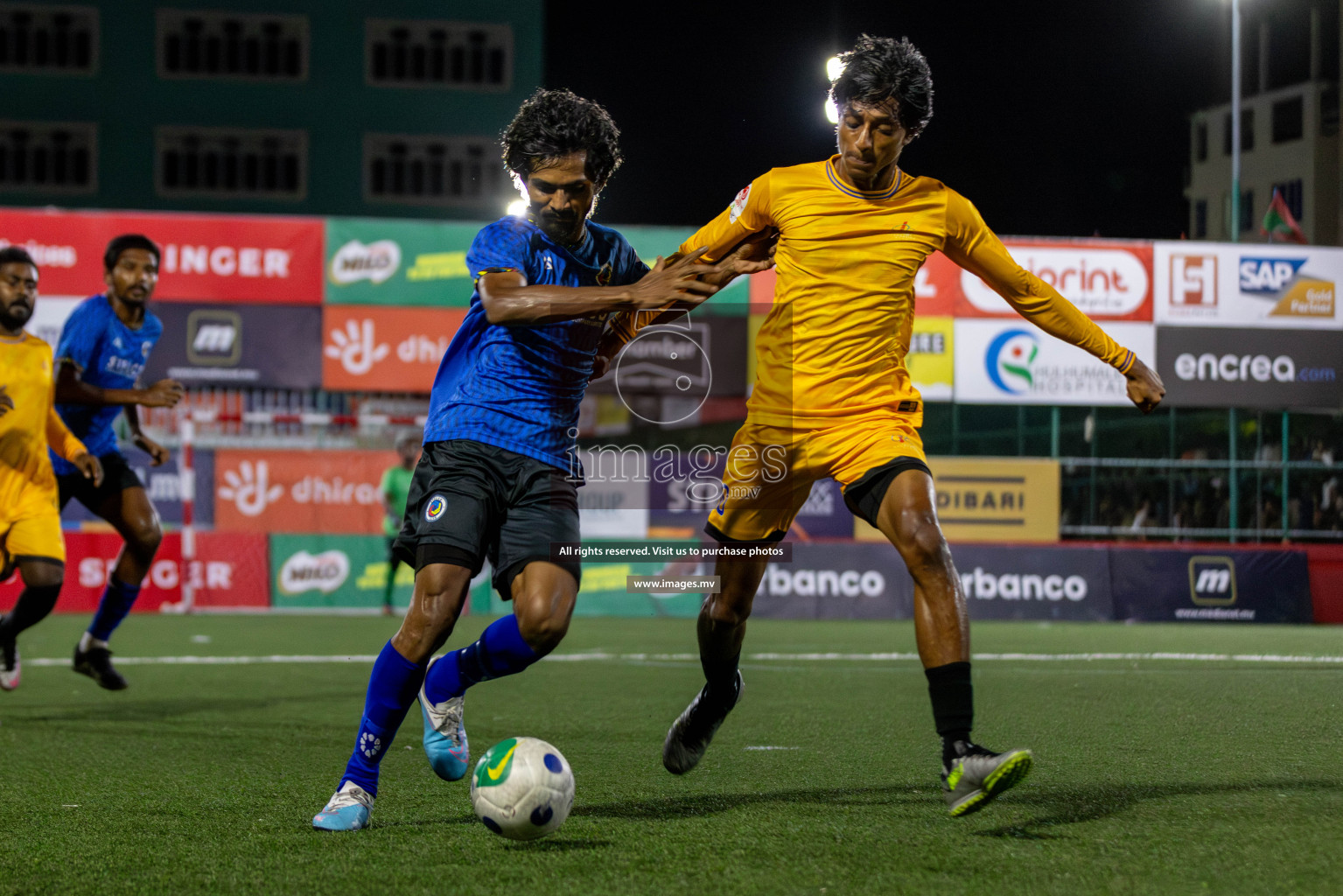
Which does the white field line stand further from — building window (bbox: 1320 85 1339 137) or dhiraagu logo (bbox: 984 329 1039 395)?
building window (bbox: 1320 85 1339 137)

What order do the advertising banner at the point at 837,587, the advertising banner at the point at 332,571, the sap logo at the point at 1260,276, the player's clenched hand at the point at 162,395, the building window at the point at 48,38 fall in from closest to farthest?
the player's clenched hand at the point at 162,395 → the advertising banner at the point at 332,571 → the advertising banner at the point at 837,587 → the sap logo at the point at 1260,276 → the building window at the point at 48,38

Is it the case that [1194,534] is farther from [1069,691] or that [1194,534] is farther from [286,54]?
[286,54]

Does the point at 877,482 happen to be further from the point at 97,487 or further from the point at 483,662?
the point at 97,487

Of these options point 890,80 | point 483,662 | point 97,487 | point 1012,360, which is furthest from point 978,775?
point 1012,360

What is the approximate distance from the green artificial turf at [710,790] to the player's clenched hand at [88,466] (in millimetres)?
1264

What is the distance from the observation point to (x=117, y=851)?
3.84 m

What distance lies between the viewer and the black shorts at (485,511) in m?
4.21

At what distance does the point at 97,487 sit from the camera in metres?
7.95

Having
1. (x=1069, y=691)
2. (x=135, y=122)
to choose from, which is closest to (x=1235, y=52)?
(x=1069, y=691)

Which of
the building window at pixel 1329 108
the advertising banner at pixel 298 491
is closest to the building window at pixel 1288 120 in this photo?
the building window at pixel 1329 108

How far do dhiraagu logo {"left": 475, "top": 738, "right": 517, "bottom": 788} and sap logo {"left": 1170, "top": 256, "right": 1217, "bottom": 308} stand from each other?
53.6ft

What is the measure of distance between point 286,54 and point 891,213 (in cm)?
3957

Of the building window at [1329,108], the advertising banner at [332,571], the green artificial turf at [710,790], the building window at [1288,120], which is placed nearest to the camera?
the green artificial turf at [710,790]

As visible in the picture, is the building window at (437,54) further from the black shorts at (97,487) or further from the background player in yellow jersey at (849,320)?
the background player in yellow jersey at (849,320)
